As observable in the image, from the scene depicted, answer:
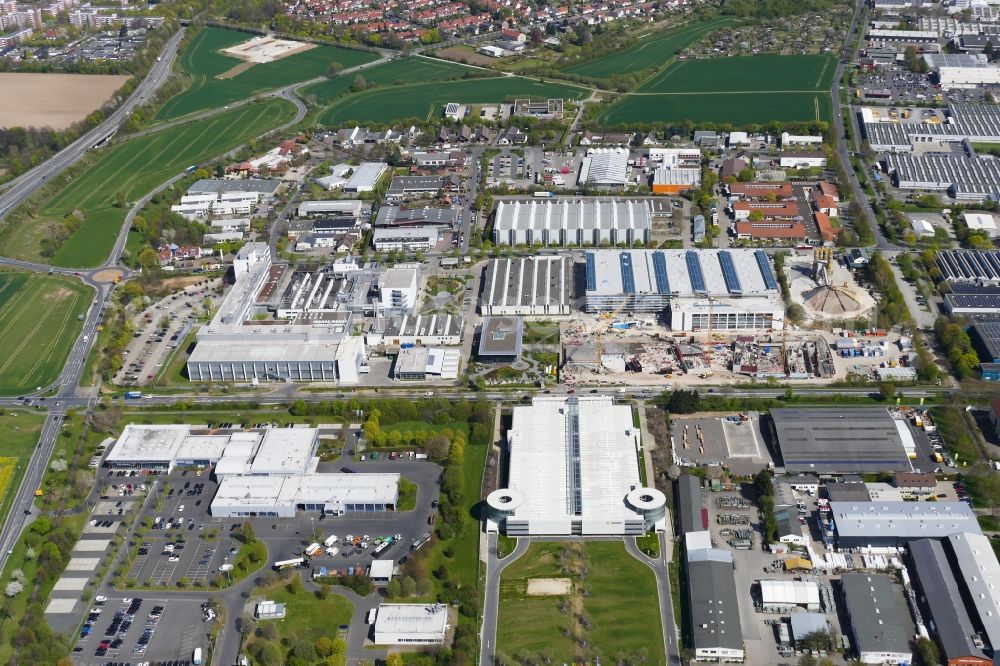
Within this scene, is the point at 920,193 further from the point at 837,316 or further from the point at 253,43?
the point at 253,43

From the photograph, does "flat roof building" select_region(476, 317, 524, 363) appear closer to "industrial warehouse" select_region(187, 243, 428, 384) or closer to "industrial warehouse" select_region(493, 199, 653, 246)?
"industrial warehouse" select_region(187, 243, 428, 384)

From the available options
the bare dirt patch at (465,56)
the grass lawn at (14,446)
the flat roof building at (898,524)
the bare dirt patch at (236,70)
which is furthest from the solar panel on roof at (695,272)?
the bare dirt patch at (236,70)

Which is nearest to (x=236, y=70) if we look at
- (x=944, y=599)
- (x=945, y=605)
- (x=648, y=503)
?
(x=648, y=503)

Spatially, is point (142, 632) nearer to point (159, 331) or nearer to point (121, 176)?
point (159, 331)

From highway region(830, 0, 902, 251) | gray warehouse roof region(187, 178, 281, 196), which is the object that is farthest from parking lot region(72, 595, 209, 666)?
highway region(830, 0, 902, 251)

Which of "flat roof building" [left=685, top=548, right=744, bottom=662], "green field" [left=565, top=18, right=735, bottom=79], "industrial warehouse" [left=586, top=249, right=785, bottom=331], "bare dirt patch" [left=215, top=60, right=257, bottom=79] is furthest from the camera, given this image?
"bare dirt patch" [left=215, top=60, right=257, bottom=79]

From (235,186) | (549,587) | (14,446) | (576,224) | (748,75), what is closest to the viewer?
(549,587)

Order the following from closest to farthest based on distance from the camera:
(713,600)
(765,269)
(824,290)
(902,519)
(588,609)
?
(713,600) < (588,609) < (902,519) < (824,290) < (765,269)

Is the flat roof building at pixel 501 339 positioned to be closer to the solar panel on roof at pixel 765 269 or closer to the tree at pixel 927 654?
the solar panel on roof at pixel 765 269
